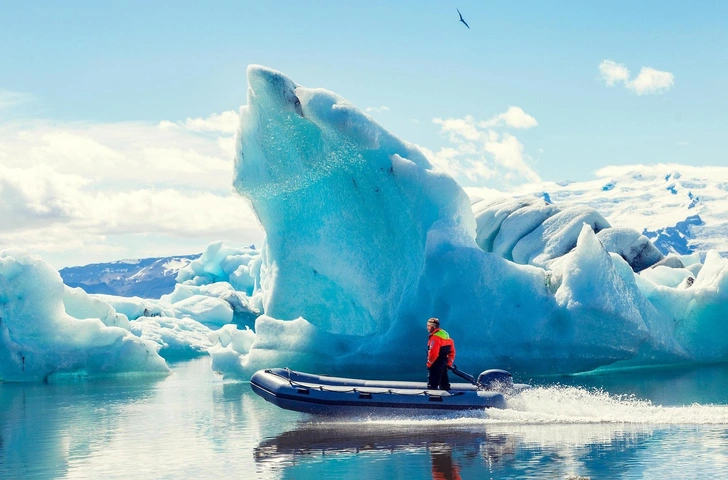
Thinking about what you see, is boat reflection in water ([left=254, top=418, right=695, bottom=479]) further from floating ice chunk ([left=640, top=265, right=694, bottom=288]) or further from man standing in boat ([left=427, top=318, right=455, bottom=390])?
floating ice chunk ([left=640, top=265, right=694, bottom=288])

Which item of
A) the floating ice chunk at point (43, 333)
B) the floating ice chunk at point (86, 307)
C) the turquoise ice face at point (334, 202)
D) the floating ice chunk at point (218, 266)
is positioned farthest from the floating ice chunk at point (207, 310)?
the turquoise ice face at point (334, 202)

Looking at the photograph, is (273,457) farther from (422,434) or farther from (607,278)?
(607,278)

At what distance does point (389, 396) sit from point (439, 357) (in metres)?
0.76

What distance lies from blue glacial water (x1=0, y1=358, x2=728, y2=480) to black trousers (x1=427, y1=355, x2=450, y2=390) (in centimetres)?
49

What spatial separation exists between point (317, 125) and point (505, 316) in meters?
4.76

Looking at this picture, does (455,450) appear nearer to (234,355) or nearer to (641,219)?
(234,355)

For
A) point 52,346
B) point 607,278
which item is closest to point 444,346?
point 607,278

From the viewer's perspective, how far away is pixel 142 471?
27.2 ft

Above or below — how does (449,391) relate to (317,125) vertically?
below

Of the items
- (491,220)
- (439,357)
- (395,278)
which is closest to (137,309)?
(491,220)

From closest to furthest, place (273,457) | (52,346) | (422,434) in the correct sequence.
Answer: (273,457), (422,434), (52,346)

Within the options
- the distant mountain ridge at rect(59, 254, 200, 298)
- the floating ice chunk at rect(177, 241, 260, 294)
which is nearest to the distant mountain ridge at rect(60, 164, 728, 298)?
the distant mountain ridge at rect(59, 254, 200, 298)

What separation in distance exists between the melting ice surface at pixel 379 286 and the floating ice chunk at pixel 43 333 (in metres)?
0.04

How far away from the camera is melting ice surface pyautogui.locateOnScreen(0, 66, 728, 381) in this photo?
15477mm
